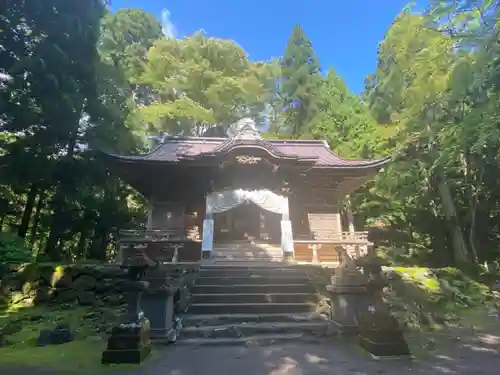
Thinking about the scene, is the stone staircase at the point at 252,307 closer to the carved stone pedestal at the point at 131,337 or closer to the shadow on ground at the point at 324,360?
the shadow on ground at the point at 324,360

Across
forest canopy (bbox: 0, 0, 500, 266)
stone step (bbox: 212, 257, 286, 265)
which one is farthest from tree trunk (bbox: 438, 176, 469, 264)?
stone step (bbox: 212, 257, 286, 265)

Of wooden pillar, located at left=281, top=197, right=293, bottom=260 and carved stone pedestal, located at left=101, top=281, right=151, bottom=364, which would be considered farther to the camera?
wooden pillar, located at left=281, top=197, right=293, bottom=260

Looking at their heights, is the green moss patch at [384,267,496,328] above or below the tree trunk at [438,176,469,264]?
below

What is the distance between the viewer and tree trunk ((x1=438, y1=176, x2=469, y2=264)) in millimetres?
13398

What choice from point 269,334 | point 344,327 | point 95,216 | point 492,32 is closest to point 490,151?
point 492,32

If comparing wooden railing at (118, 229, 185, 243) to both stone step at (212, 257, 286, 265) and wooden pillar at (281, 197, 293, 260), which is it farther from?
wooden pillar at (281, 197, 293, 260)

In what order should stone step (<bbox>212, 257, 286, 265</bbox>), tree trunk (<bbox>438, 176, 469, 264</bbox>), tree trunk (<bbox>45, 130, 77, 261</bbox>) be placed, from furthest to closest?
tree trunk (<bbox>438, 176, 469, 264</bbox>) < tree trunk (<bbox>45, 130, 77, 261</bbox>) < stone step (<bbox>212, 257, 286, 265</bbox>)

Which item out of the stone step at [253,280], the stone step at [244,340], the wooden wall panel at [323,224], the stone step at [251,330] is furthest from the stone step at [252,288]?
the wooden wall panel at [323,224]

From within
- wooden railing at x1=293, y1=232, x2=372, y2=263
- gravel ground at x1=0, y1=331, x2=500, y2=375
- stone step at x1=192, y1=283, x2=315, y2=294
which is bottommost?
gravel ground at x1=0, y1=331, x2=500, y2=375

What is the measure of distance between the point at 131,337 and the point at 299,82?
2459 centimetres

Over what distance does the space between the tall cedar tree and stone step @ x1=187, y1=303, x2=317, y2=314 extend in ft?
61.8

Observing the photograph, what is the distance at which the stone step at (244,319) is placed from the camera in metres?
6.04

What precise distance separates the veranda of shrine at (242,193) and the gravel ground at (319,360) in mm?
5092

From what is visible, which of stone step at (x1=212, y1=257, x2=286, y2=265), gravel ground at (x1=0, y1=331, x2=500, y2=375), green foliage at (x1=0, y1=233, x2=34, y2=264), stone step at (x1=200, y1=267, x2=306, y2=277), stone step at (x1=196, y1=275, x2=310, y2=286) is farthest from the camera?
stone step at (x1=212, y1=257, x2=286, y2=265)
